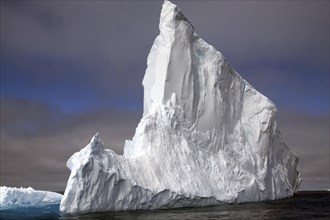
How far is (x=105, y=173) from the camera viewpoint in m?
21.3

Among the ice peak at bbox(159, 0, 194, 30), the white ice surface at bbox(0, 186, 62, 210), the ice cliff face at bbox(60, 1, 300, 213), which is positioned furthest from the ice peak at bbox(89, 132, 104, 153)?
the ice peak at bbox(159, 0, 194, 30)

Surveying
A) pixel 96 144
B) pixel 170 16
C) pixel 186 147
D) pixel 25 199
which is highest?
pixel 170 16

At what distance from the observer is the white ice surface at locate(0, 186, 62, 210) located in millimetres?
28328

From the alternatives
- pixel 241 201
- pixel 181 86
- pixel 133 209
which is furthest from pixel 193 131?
pixel 133 209

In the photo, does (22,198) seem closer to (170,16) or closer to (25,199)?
(25,199)

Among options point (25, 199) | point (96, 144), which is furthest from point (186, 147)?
point (25, 199)

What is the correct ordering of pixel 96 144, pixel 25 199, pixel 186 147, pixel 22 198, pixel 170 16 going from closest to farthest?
pixel 96 144, pixel 186 147, pixel 22 198, pixel 25 199, pixel 170 16

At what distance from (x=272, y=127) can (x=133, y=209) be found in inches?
661

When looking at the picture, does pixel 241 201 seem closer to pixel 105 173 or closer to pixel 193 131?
pixel 193 131

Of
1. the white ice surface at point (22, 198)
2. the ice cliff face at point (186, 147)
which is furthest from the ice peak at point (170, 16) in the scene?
the white ice surface at point (22, 198)

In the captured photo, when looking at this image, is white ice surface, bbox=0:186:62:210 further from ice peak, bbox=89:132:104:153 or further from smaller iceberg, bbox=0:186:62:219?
ice peak, bbox=89:132:104:153

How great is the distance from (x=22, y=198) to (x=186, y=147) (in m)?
12.5

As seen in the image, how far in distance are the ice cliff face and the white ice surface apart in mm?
7780

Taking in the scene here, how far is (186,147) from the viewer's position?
1043 inches
